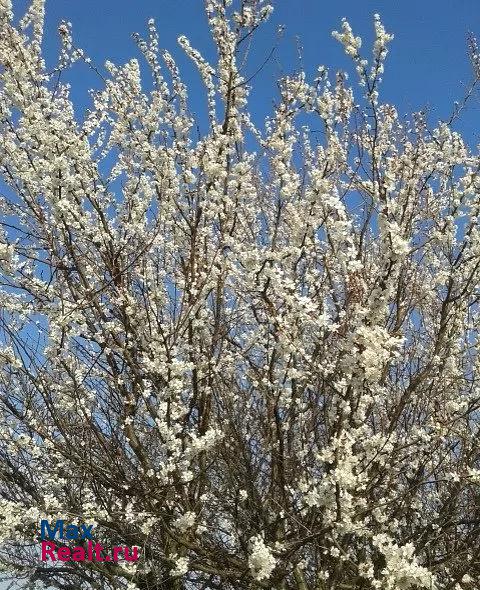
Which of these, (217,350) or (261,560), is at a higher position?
(217,350)

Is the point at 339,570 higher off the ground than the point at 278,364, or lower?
lower

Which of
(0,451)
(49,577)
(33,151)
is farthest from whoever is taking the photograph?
(49,577)

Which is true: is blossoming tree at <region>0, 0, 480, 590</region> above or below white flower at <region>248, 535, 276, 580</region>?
above

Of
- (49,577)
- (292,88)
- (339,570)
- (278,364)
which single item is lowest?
(339,570)

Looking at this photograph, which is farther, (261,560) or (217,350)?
(217,350)

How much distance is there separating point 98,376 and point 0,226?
54.1 inches

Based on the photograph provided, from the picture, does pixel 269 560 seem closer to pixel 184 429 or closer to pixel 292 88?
pixel 184 429

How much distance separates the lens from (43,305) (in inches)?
172

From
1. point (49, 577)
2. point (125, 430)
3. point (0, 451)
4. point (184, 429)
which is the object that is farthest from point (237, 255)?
point (49, 577)

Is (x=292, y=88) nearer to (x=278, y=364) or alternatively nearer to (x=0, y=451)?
(x=278, y=364)

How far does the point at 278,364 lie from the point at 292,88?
230 centimetres

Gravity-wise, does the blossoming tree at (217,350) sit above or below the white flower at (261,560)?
above

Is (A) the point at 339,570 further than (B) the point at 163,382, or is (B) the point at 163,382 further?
(B) the point at 163,382

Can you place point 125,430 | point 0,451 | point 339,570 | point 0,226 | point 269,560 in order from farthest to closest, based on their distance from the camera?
point 0,451
point 0,226
point 125,430
point 339,570
point 269,560
